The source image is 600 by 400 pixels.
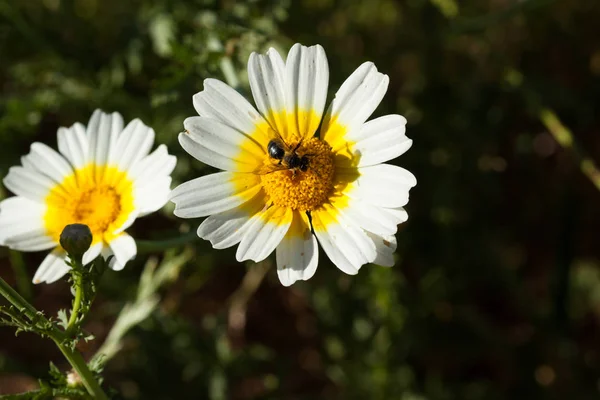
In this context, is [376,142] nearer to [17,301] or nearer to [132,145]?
[132,145]

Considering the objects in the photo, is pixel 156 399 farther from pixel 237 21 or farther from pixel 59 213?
pixel 237 21

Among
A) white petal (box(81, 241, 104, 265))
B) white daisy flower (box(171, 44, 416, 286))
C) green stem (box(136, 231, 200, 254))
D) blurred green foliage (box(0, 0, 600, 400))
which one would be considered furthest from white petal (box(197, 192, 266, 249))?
blurred green foliage (box(0, 0, 600, 400))

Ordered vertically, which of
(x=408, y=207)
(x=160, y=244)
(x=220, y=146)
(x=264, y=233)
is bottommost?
(x=408, y=207)

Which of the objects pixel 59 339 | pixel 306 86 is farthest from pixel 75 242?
pixel 306 86

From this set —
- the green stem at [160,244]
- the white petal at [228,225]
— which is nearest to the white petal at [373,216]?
the white petal at [228,225]

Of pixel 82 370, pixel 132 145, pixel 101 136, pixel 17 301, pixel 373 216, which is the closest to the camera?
pixel 17 301

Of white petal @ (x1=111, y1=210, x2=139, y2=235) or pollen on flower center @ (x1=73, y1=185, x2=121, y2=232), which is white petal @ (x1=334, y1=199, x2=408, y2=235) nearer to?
white petal @ (x1=111, y1=210, x2=139, y2=235)

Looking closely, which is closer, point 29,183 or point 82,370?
point 82,370

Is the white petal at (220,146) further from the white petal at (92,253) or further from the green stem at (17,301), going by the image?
the green stem at (17,301)
